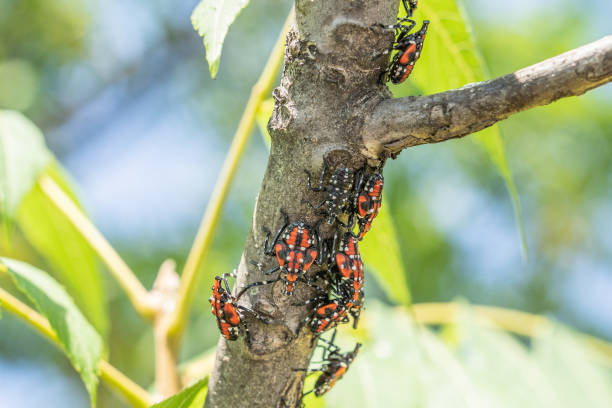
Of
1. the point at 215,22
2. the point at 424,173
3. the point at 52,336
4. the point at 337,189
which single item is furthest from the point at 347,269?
the point at 424,173

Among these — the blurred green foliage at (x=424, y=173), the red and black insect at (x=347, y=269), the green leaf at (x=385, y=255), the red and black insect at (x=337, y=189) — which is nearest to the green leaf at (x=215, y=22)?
the red and black insect at (x=337, y=189)

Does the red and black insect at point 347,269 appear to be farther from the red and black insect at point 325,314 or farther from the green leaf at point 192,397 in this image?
the green leaf at point 192,397

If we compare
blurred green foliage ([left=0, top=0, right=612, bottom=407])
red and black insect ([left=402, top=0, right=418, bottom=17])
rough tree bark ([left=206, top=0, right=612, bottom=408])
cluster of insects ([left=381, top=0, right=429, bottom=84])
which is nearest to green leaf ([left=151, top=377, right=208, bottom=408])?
rough tree bark ([left=206, top=0, right=612, bottom=408])

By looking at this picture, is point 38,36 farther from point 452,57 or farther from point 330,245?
point 330,245

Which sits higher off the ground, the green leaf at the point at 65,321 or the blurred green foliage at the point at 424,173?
the blurred green foliage at the point at 424,173

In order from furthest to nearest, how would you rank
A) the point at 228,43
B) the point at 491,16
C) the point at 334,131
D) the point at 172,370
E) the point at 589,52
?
the point at 228,43
the point at 491,16
the point at 172,370
the point at 334,131
the point at 589,52

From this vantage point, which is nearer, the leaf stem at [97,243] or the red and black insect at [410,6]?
the red and black insect at [410,6]

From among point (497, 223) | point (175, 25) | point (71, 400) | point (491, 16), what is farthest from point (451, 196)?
point (71, 400)

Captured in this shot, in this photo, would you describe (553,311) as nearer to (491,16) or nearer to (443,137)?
(491,16)
